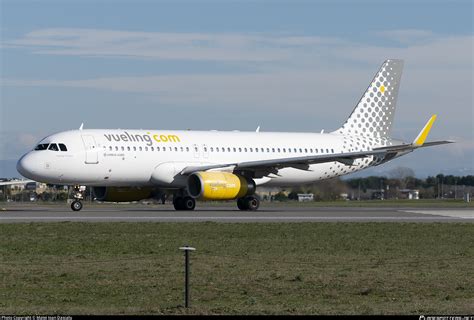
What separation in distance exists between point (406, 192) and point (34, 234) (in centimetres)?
6723

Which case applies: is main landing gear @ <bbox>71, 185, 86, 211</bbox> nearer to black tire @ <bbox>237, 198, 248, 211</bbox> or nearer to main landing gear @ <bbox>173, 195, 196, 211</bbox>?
main landing gear @ <bbox>173, 195, 196, 211</bbox>

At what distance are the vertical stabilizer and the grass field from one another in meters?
25.3

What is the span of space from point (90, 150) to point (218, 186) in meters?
6.12

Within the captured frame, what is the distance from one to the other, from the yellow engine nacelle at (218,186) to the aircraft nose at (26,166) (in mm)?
7420

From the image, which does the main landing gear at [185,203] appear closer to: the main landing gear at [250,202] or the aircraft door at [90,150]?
the main landing gear at [250,202]

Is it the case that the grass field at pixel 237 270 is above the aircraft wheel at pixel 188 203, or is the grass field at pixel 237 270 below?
below

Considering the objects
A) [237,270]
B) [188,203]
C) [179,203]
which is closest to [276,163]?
[188,203]

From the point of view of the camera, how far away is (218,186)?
158ft

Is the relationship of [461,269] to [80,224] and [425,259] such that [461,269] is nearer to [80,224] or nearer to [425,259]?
[425,259]

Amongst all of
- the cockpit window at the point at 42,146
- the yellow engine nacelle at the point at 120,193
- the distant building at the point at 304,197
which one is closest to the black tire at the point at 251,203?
the yellow engine nacelle at the point at 120,193

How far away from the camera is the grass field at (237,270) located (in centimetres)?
1791

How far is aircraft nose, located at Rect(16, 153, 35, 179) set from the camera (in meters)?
47.2

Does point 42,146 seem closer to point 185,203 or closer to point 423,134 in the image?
point 185,203

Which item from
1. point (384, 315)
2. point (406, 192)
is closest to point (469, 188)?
point (406, 192)
